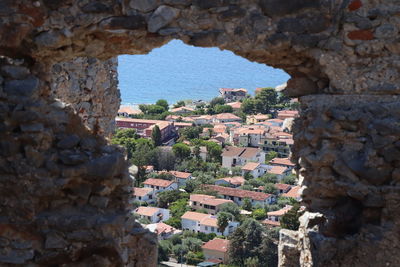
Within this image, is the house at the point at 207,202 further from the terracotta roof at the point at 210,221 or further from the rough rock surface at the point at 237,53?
the rough rock surface at the point at 237,53

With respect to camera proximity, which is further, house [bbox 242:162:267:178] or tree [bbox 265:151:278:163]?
tree [bbox 265:151:278:163]

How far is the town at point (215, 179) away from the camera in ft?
85.8

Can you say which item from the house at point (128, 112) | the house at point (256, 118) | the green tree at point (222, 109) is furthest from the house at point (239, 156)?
the green tree at point (222, 109)

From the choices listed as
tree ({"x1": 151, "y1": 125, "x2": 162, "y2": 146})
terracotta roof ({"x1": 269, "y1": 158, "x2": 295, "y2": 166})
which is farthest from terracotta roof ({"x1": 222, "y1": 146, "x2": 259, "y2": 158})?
tree ({"x1": 151, "y1": 125, "x2": 162, "y2": 146})

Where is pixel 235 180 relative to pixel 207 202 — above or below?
above

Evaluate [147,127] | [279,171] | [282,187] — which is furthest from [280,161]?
[147,127]

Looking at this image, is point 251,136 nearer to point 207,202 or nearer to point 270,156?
point 270,156

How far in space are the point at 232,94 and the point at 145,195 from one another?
4068 cm

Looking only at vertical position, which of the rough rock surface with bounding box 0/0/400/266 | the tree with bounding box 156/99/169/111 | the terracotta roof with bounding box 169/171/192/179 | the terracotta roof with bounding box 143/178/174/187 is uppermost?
the tree with bounding box 156/99/169/111

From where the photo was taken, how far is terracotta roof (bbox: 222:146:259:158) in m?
47.4

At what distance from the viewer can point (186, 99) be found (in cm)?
7838

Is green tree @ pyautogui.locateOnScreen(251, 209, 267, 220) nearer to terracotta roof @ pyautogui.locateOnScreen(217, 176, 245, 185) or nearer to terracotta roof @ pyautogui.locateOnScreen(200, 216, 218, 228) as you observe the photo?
terracotta roof @ pyautogui.locateOnScreen(200, 216, 218, 228)

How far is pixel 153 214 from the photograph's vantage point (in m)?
31.6

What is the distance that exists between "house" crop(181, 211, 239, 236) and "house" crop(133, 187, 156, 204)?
4.67 m
